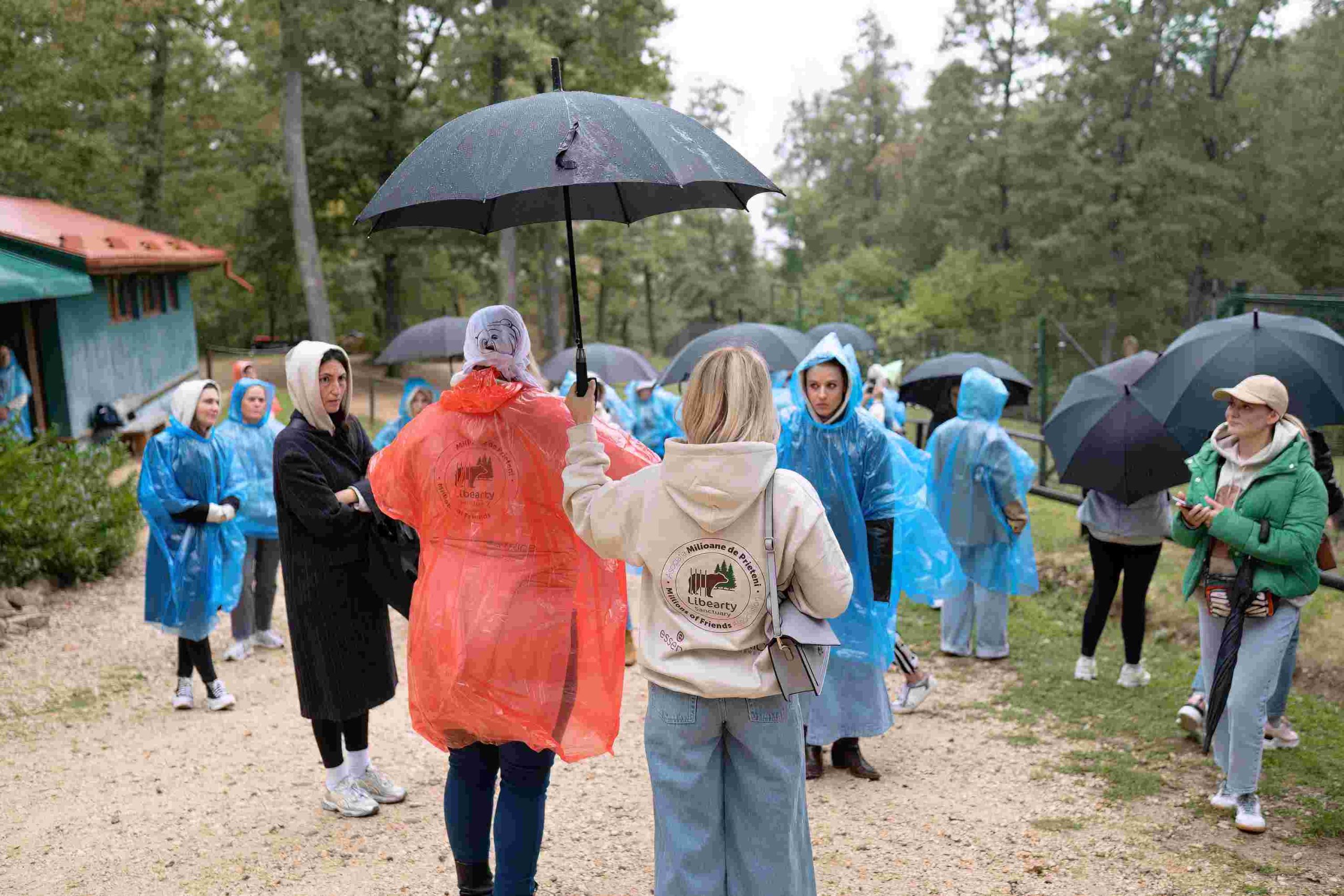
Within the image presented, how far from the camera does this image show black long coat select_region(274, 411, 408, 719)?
4156mm

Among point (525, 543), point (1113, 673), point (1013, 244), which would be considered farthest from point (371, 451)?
point (1013, 244)

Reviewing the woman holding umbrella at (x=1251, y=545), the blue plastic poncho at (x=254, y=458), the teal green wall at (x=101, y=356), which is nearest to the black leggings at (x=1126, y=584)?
the woman holding umbrella at (x=1251, y=545)

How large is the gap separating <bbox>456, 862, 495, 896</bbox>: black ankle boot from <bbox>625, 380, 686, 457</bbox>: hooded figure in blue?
633cm

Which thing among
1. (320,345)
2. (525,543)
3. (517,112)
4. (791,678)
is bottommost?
(791,678)

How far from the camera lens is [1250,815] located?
4.36 metres

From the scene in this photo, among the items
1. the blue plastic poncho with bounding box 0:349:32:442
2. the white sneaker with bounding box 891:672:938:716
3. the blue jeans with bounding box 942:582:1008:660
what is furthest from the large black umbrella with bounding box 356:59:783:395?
the blue plastic poncho with bounding box 0:349:32:442

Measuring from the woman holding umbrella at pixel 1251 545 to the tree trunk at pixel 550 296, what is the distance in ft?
73.5

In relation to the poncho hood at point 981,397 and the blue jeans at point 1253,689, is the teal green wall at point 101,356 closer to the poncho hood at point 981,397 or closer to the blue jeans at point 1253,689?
the poncho hood at point 981,397

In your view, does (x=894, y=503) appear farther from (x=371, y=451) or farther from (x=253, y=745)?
(x=253, y=745)

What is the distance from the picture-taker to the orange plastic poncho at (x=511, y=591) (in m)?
3.23

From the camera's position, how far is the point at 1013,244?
94.7 feet

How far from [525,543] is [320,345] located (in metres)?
1.47

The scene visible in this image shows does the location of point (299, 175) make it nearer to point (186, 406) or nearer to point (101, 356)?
point (101, 356)

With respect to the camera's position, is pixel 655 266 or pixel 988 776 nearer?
pixel 988 776
